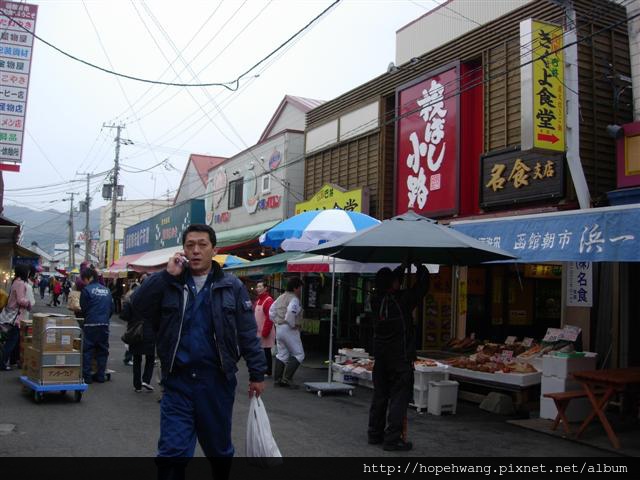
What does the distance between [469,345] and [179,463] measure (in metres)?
9.06

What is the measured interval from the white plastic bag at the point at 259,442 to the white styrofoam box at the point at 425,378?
5.01 metres

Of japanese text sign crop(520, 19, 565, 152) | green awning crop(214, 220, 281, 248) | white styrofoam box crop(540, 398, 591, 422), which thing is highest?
japanese text sign crop(520, 19, 565, 152)

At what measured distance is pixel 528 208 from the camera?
1104 cm

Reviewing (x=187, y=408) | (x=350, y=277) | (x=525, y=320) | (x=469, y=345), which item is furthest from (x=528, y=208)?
(x=187, y=408)

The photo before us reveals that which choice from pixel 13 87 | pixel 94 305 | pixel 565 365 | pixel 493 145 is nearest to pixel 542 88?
pixel 493 145

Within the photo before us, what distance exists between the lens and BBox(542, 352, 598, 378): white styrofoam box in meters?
8.18

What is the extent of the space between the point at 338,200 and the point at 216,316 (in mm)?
13044

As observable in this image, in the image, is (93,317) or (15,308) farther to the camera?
(15,308)

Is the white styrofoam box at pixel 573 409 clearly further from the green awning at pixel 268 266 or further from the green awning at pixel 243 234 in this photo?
the green awning at pixel 243 234

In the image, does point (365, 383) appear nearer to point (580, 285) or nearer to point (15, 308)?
point (580, 285)

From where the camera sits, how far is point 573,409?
811cm

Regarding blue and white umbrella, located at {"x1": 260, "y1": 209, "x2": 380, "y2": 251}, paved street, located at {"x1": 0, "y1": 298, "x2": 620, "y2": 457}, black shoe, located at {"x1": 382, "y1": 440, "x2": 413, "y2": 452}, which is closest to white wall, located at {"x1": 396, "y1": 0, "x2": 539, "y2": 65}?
blue and white umbrella, located at {"x1": 260, "y1": 209, "x2": 380, "y2": 251}

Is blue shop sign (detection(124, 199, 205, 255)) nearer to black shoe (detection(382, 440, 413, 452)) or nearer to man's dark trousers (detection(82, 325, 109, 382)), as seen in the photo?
man's dark trousers (detection(82, 325, 109, 382))

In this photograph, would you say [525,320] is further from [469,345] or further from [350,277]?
[350,277]
